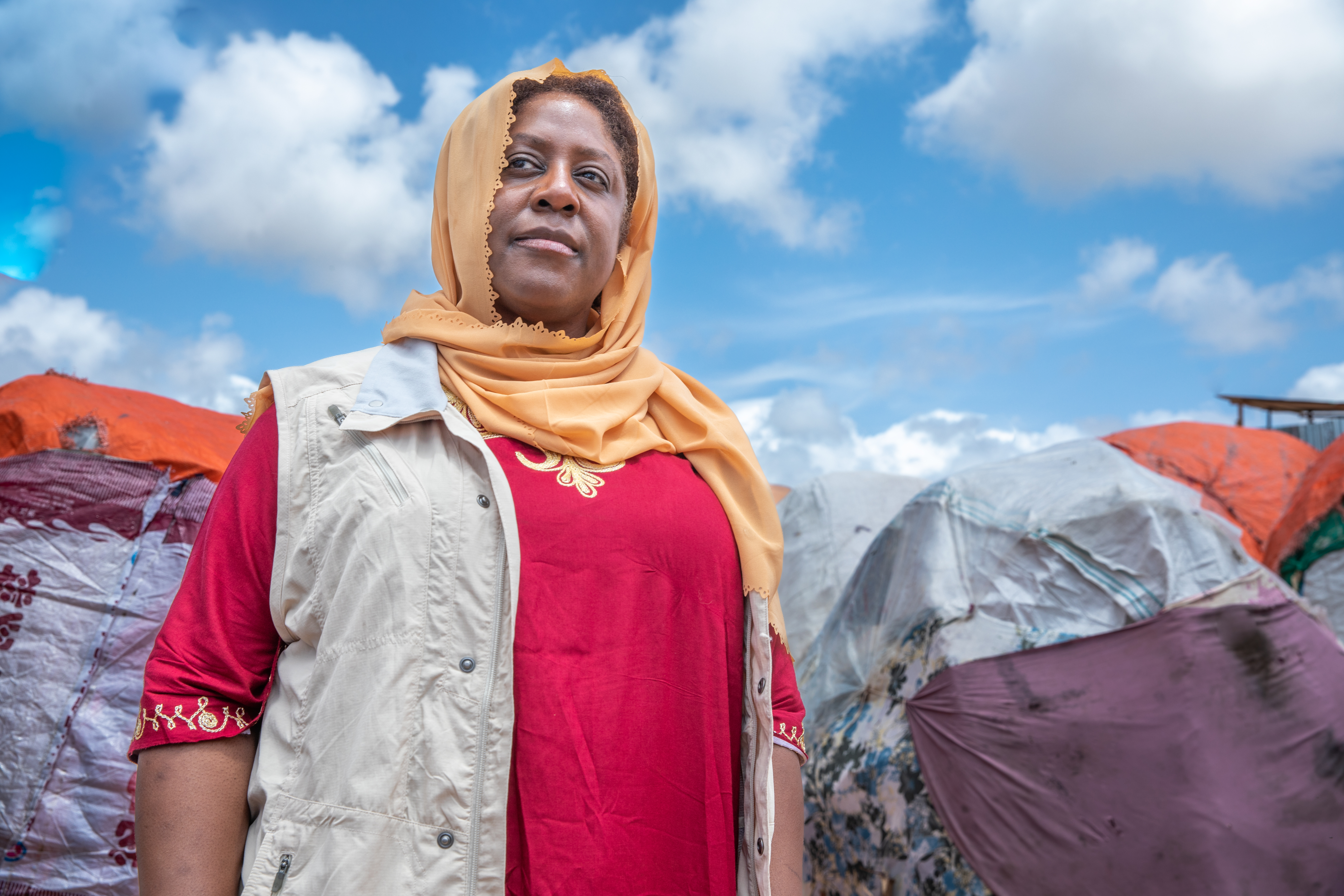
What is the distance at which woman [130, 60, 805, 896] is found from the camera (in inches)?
45.2

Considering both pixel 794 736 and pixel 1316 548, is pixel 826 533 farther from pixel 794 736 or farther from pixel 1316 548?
pixel 794 736

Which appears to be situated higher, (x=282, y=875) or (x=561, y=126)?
(x=561, y=126)

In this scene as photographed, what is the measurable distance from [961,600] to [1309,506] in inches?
53.0

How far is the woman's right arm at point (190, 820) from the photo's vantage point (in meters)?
1.14

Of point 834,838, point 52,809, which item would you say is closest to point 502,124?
→ point 834,838

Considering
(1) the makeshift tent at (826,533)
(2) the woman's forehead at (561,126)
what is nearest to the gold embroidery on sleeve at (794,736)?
(2) the woman's forehead at (561,126)

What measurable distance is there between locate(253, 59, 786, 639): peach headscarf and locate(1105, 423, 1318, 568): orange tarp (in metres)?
1.98

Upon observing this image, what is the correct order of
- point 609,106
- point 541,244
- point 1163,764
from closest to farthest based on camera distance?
point 541,244
point 609,106
point 1163,764

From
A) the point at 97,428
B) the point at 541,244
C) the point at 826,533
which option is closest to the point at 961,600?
the point at 541,244

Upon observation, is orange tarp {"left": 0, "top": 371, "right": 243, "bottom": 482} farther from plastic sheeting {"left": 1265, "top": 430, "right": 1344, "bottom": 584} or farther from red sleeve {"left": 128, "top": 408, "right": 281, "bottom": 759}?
plastic sheeting {"left": 1265, "top": 430, "right": 1344, "bottom": 584}

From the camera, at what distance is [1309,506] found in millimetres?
3023

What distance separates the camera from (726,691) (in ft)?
4.74

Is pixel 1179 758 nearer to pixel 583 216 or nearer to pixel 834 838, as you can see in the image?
pixel 834 838

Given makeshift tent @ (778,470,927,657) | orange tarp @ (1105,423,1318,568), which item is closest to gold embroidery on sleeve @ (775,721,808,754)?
orange tarp @ (1105,423,1318,568)
